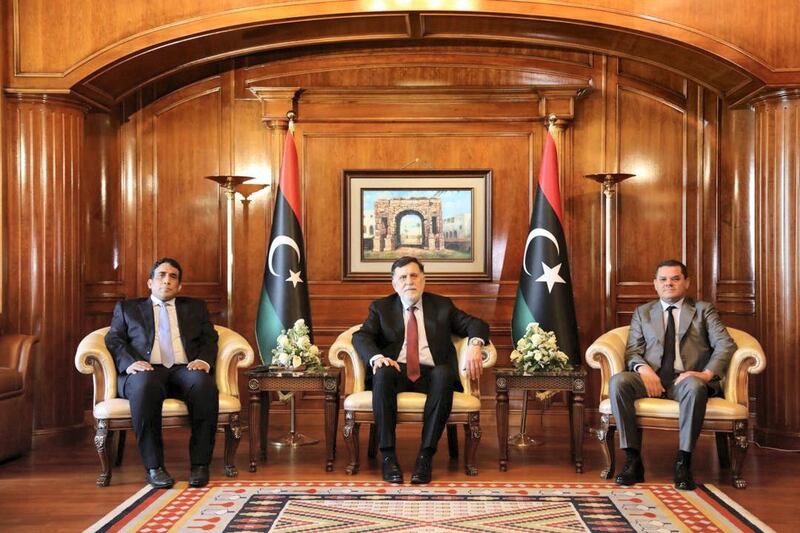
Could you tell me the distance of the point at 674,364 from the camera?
557cm

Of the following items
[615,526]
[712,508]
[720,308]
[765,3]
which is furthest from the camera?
[720,308]

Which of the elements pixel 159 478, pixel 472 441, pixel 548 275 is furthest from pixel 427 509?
pixel 548 275

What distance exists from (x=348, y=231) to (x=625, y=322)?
2.27m

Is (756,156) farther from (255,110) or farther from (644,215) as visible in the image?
(255,110)

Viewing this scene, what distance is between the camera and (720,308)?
7246mm

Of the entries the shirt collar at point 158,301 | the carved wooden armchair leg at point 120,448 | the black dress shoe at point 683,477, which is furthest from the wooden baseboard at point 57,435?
the black dress shoe at point 683,477

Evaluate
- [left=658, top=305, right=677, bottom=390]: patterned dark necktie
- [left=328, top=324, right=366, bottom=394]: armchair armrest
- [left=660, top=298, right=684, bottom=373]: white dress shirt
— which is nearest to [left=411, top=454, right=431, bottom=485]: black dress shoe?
[left=328, top=324, right=366, bottom=394]: armchair armrest

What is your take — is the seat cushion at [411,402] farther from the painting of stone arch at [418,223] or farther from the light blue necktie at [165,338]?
the painting of stone arch at [418,223]

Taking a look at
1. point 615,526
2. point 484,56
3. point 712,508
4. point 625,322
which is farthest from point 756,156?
point 615,526

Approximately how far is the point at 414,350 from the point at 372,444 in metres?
0.67

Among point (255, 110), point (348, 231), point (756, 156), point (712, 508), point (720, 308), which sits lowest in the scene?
point (712, 508)

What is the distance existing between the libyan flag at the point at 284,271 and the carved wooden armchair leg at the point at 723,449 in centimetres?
284

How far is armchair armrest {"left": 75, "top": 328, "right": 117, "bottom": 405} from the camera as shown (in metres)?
5.40

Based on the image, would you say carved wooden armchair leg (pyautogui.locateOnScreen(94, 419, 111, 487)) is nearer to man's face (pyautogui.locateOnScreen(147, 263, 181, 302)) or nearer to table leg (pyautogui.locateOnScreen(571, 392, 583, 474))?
man's face (pyautogui.locateOnScreen(147, 263, 181, 302))
